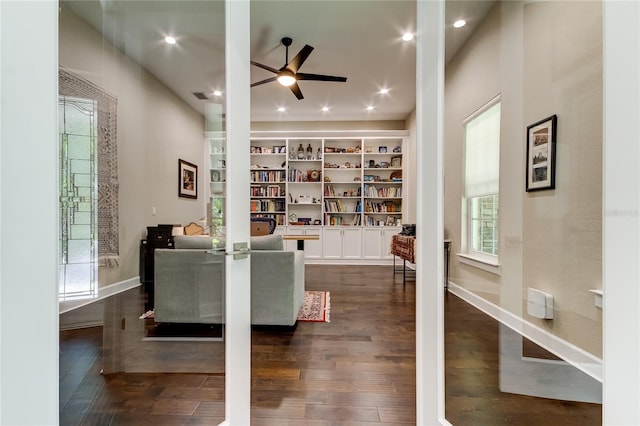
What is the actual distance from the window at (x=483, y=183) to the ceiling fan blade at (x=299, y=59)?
1.88 metres

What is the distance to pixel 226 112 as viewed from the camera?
116 centimetres

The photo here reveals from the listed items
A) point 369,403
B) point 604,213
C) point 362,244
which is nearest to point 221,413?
point 369,403

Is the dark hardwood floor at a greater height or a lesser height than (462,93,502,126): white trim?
lesser

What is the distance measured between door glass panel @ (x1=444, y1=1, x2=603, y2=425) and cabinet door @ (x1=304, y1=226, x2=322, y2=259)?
143 inches

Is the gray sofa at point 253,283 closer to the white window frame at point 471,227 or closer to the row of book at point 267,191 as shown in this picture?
the white window frame at point 471,227

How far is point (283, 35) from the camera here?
3.18 meters

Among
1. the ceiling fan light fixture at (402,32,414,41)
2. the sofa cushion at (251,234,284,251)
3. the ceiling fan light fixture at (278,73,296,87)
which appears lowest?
the sofa cushion at (251,234,284,251)

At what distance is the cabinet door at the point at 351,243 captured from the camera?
5.64 meters

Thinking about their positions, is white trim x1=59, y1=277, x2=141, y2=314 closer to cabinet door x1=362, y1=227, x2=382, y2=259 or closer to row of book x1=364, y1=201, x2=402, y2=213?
cabinet door x1=362, y1=227, x2=382, y2=259

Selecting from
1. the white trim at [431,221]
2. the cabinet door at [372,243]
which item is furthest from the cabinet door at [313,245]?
the white trim at [431,221]

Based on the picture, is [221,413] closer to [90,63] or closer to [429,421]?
[429,421]

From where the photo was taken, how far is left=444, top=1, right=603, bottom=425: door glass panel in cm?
137

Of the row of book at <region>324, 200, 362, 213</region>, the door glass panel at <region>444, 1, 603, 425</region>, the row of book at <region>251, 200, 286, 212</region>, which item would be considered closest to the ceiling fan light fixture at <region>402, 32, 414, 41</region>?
the door glass panel at <region>444, 1, 603, 425</region>

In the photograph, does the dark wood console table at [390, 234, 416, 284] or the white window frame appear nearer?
the white window frame
